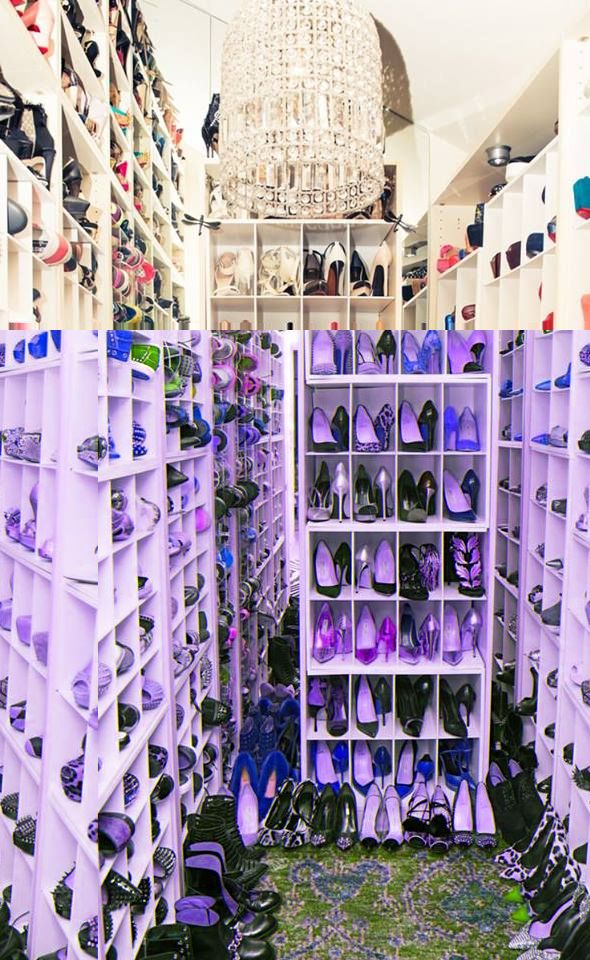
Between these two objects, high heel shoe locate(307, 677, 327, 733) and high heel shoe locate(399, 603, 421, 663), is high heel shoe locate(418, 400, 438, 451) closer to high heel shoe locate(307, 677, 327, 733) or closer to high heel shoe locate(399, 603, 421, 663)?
high heel shoe locate(399, 603, 421, 663)

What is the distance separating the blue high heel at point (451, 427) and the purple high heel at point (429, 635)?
0.35m

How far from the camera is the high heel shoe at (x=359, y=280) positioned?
0.77 m

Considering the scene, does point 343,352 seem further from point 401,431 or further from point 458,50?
point 458,50

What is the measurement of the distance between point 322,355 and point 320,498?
0.35 meters

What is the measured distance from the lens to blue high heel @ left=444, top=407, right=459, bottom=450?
123 centimetres

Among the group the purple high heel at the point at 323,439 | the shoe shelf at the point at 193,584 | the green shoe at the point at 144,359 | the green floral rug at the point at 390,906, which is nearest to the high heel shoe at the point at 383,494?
the purple high heel at the point at 323,439

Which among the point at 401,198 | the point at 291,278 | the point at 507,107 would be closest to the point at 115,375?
the point at 291,278

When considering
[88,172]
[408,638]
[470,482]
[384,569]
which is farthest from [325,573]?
[88,172]

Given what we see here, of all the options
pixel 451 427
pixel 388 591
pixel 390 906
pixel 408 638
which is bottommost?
pixel 390 906

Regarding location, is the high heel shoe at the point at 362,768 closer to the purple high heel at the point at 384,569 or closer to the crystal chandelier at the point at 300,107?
the purple high heel at the point at 384,569

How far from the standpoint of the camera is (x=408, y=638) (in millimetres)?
1335

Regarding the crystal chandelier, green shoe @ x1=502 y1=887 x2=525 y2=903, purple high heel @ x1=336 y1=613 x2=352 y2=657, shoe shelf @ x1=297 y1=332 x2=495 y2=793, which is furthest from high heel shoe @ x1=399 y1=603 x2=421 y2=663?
the crystal chandelier

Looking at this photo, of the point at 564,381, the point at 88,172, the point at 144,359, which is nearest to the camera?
the point at 88,172

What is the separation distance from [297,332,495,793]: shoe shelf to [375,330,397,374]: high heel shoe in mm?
119
